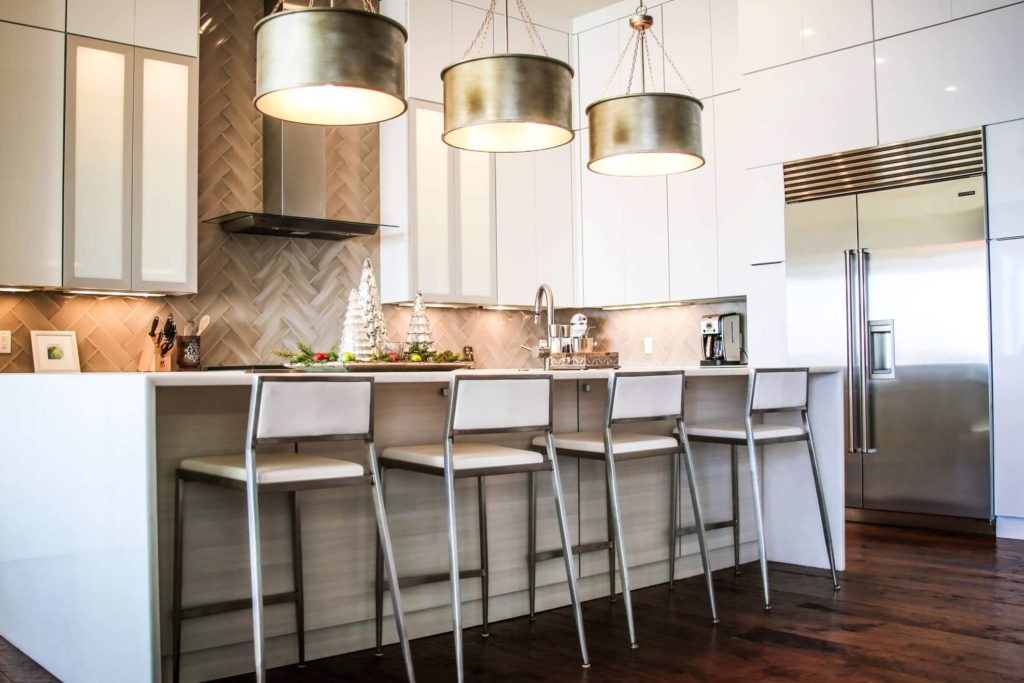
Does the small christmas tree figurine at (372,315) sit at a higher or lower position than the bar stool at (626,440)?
higher

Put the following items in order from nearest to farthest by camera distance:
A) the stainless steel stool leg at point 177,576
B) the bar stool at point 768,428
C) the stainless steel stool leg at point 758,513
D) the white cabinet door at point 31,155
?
the stainless steel stool leg at point 177,576, the stainless steel stool leg at point 758,513, the bar stool at point 768,428, the white cabinet door at point 31,155

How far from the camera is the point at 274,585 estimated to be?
2.84m

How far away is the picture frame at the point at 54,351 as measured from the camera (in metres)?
4.60

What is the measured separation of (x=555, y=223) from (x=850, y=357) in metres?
2.35

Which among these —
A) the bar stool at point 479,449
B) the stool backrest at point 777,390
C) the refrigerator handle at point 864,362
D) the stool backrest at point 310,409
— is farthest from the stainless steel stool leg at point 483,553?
the refrigerator handle at point 864,362

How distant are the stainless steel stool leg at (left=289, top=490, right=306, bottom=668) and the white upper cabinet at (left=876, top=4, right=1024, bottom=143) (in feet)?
13.0

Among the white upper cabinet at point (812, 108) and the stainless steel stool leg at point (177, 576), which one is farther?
the white upper cabinet at point (812, 108)

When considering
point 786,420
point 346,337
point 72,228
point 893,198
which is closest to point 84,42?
point 72,228

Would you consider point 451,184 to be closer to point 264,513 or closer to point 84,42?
point 84,42

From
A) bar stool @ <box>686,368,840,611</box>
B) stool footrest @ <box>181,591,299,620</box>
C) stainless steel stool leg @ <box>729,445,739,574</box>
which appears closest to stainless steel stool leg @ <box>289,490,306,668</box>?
stool footrest @ <box>181,591,299,620</box>

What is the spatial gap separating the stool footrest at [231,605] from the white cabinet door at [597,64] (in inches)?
182

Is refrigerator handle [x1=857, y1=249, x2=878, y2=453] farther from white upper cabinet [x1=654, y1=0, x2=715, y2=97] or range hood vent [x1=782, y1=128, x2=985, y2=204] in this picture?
white upper cabinet [x1=654, y1=0, x2=715, y2=97]

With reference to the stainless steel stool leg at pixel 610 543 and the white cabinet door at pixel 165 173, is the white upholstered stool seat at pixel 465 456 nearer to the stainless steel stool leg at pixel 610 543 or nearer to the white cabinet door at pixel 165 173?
the stainless steel stool leg at pixel 610 543

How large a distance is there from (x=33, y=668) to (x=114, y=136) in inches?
108
